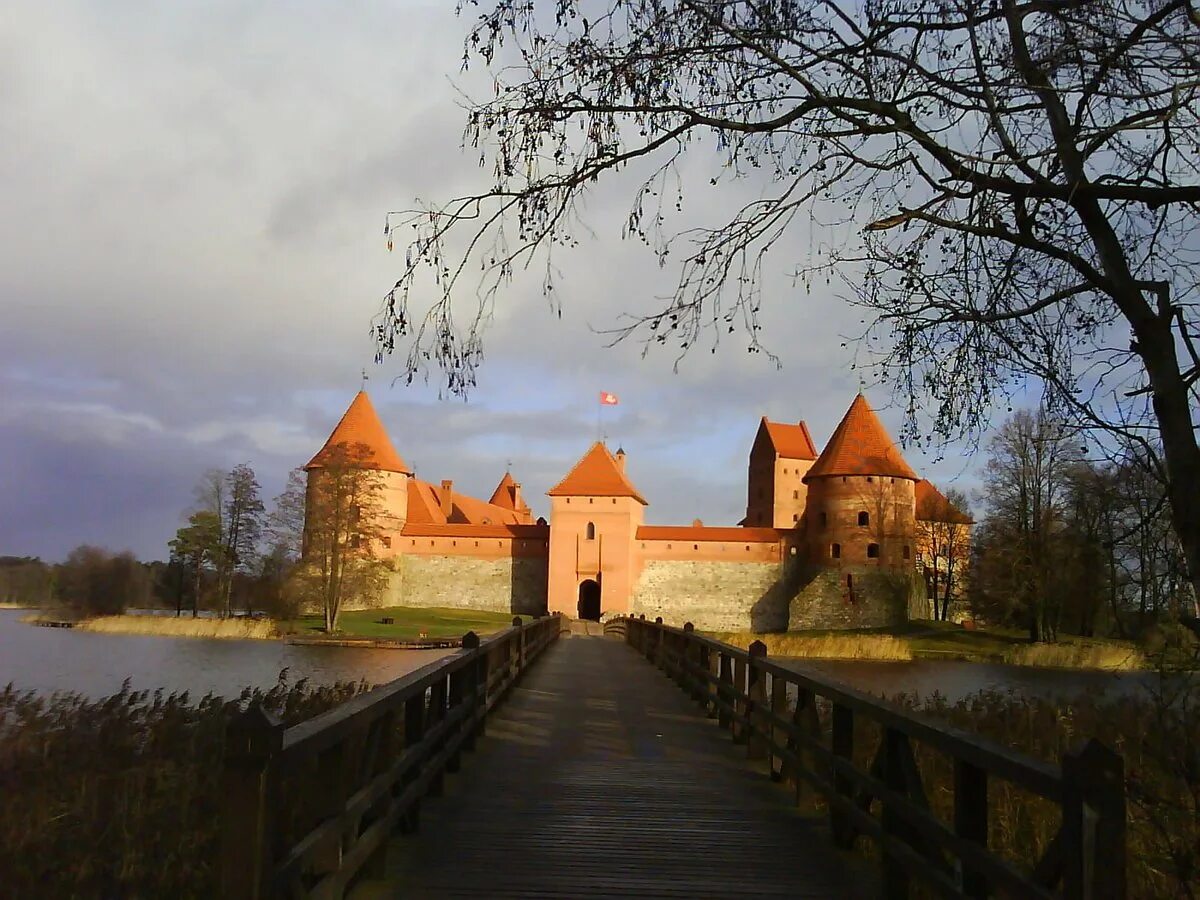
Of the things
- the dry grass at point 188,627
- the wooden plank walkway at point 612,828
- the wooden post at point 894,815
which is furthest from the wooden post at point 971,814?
the dry grass at point 188,627

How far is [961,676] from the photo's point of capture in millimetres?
26141

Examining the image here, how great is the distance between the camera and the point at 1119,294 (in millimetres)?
4168

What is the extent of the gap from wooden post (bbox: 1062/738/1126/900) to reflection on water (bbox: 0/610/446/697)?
1423cm

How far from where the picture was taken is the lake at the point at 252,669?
60.3ft

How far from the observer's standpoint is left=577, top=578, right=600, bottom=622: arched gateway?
49969 mm

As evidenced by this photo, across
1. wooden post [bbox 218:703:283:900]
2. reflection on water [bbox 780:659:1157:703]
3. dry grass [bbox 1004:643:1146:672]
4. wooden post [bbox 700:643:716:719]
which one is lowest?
reflection on water [bbox 780:659:1157:703]

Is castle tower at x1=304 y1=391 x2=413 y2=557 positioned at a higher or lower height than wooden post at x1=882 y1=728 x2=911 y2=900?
higher

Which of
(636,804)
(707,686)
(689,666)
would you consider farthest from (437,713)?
(689,666)

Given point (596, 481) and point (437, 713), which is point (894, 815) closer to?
point (437, 713)

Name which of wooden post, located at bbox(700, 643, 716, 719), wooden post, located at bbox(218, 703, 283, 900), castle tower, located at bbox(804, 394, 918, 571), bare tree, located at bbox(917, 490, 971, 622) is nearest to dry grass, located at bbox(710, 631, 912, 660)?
bare tree, located at bbox(917, 490, 971, 622)

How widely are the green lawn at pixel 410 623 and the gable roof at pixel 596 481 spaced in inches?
254

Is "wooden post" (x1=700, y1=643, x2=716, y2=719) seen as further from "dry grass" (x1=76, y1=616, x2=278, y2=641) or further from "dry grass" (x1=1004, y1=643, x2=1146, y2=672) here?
"dry grass" (x1=76, y1=616, x2=278, y2=641)

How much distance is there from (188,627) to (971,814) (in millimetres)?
34147

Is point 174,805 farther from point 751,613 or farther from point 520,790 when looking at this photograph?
point 751,613
